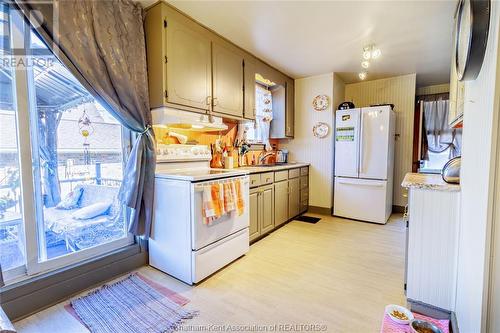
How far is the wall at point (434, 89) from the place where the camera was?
4504mm

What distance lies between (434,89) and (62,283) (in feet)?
20.9

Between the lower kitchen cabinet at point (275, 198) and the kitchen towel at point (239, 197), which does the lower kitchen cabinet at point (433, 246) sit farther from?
the lower kitchen cabinet at point (275, 198)

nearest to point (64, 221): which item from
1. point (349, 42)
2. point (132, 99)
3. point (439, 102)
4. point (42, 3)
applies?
point (132, 99)

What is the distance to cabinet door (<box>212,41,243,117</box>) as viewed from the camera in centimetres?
269

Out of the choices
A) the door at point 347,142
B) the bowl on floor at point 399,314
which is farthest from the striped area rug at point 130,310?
the door at point 347,142

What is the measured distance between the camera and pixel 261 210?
3.03m

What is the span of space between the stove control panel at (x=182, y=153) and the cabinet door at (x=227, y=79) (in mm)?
529

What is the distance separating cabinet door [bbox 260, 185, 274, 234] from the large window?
63.5 inches

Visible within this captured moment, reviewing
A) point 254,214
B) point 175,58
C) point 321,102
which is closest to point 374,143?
point 321,102

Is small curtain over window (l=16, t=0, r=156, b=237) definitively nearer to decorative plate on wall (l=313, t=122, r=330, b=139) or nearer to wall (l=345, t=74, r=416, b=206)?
decorative plate on wall (l=313, t=122, r=330, b=139)

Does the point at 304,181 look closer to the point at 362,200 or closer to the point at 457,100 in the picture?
the point at 362,200

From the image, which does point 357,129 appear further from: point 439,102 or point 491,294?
point 491,294

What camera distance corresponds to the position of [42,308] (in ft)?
5.65

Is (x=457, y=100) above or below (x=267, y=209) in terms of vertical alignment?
above
